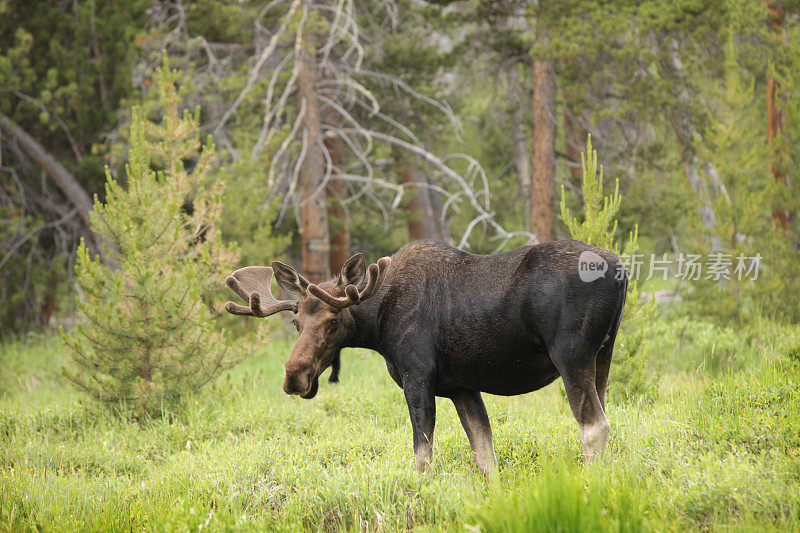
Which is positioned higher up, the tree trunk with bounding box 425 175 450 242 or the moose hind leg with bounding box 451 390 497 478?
the moose hind leg with bounding box 451 390 497 478

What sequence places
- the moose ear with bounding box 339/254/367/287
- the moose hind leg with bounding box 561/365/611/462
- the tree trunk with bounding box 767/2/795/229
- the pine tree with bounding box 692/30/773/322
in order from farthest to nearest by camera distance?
1. the tree trunk with bounding box 767/2/795/229
2. the pine tree with bounding box 692/30/773/322
3. the moose ear with bounding box 339/254/367/287
4. the moose hind leg with bounding box 561/365/611/462

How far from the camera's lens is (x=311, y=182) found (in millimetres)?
14062

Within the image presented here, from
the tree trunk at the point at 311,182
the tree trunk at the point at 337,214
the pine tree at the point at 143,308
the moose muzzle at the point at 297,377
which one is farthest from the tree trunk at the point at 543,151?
the moose muzzle at the point at 297,377

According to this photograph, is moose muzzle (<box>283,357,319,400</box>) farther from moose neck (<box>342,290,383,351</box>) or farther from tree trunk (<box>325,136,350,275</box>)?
tree trunk (<box>325,136,350,275</box>)

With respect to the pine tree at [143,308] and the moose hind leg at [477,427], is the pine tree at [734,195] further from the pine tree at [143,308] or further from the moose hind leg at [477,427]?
the pine tree at [143,308]

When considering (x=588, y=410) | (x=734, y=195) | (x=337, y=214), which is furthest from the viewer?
(x=337, y=214)

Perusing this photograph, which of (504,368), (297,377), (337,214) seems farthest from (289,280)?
(337,214)

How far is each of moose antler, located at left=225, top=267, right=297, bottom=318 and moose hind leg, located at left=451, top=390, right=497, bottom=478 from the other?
4.95 ft

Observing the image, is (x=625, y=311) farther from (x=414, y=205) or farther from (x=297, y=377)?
(x=414, y=205)

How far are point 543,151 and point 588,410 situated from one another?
30.5 feet

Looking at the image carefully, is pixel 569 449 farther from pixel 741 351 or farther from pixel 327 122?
pixel 327 122

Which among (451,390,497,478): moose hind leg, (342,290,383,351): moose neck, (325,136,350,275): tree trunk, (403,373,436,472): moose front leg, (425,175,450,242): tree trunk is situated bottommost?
(425,175,450,242): tree trunk

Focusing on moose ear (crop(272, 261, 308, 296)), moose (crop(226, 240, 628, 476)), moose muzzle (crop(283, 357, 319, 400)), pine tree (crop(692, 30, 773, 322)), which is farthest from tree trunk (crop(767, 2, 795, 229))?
moose muzzle (crop(283, 357, 319, 400))

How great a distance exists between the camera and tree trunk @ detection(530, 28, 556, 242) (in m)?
13.8
